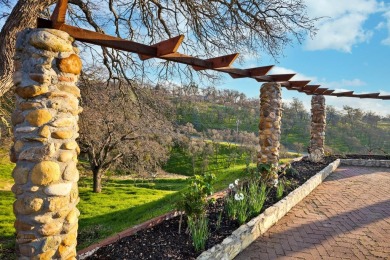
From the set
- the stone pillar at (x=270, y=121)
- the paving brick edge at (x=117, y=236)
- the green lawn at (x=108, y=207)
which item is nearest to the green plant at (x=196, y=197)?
the paving brick edge at (x=117, y=236)

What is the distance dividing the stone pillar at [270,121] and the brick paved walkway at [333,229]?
1449 millimetres

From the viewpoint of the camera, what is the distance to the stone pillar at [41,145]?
2.59 meters

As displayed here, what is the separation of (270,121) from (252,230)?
3.51 metres

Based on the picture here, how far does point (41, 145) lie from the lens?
8.59ft

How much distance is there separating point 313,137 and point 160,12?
8570 millimetres

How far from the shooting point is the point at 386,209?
6254mm

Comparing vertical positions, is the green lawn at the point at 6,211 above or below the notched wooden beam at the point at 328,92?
below

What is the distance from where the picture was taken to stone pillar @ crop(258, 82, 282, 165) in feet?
23.7

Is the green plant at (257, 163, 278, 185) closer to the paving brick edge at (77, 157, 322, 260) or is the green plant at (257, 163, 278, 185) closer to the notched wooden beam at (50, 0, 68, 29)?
the paving brick edge at (77, 157, 322, 260)

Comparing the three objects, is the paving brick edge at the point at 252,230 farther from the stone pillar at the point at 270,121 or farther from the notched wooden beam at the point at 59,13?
the notched wooden beam at the point at 59,13

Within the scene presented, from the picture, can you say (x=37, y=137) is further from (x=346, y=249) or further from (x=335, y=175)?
(x=335, y=175)

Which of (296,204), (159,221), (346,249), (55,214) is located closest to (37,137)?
(55,214)

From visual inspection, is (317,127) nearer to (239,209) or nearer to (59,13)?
(239,209)

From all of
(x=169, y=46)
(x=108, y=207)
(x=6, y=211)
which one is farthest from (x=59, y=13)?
(x=108, y=207)
